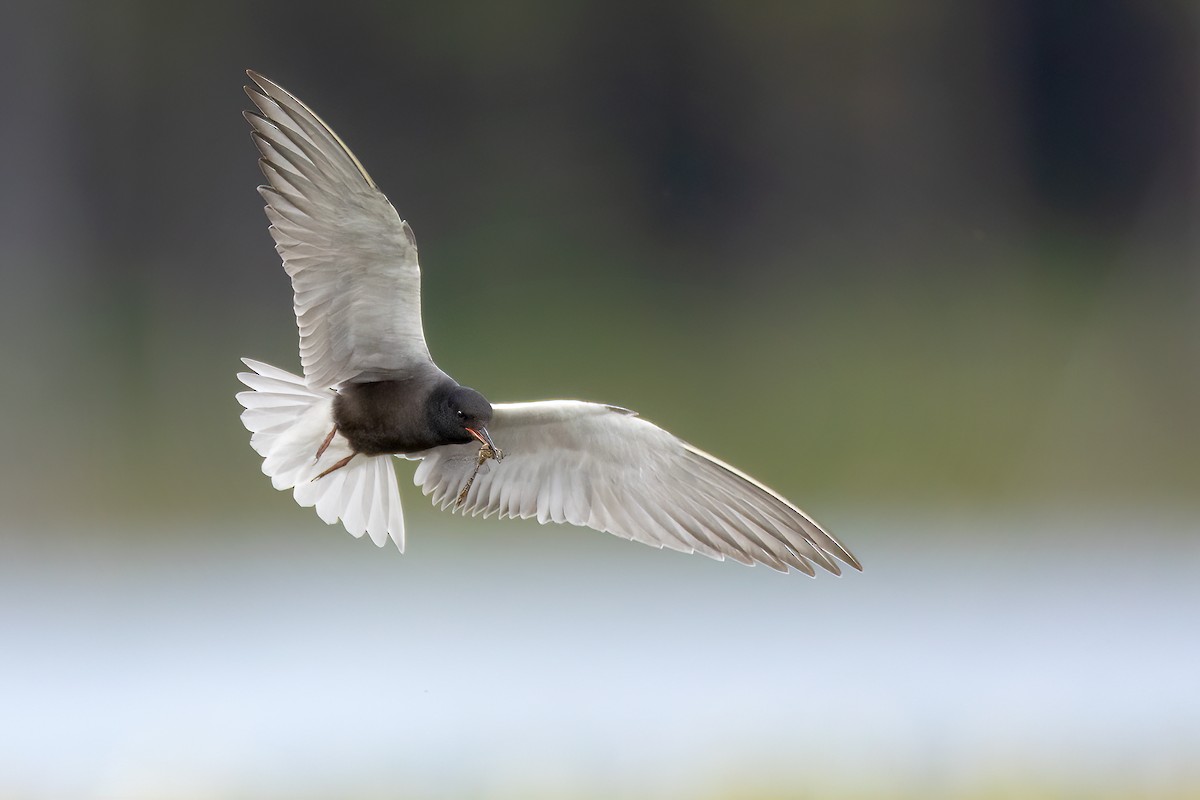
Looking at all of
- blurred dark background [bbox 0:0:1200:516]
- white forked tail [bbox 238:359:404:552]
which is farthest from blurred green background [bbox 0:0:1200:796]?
white forked tail [bbox 238:359:404:552]

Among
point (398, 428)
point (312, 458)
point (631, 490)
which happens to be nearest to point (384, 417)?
point (398, 428)

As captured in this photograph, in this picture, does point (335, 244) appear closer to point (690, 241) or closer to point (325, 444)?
point (325, 444)

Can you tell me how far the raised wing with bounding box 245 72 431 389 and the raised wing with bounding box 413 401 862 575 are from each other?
11.2 inches

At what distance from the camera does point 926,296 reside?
8.59m

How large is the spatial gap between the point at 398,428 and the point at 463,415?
18 cm

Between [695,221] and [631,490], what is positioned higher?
[695,221]

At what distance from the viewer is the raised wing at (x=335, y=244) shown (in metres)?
2.67

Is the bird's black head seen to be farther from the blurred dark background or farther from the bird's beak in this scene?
the blurred dark background

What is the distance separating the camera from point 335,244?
274 cm

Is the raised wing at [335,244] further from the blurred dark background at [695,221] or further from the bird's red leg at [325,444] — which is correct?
the blurred dark background at [695,221]

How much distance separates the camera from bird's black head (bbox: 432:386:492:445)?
2.72 metres

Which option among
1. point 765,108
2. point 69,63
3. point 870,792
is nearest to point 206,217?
point 69,63

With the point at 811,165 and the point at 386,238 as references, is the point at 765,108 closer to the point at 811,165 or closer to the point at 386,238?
the point at 811,165

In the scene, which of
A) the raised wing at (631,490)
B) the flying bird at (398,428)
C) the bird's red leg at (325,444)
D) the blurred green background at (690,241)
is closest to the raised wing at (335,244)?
the flying bird at (398,428)
